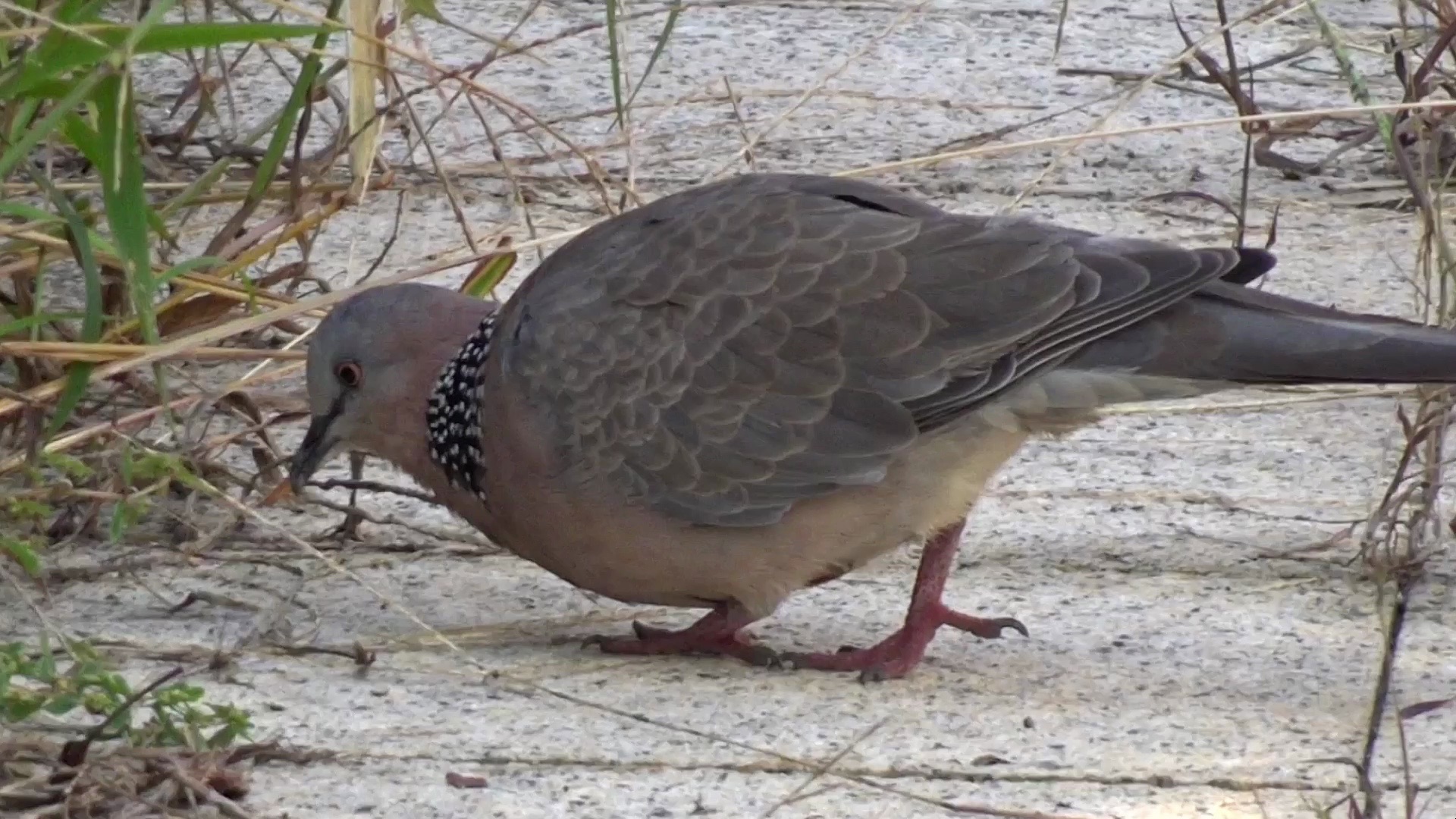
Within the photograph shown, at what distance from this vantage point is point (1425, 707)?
296 cm

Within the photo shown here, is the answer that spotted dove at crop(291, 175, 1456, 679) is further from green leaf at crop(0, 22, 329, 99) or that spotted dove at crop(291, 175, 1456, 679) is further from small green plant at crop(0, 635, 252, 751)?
small green plant at crop(0, 635, 252, 751)

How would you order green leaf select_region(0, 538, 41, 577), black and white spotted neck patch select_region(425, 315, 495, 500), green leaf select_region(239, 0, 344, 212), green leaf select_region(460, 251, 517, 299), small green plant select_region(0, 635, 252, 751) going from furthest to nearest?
1. green leaf select_region(460, 251, 517, 299)
2. green leaf select_region(239, 0, 344, 212)
3. black and white spotted neck patch select_region(425, 315, 495, 500)
4. green leaf select_region(0, 538, 41, 577)
5. small green plant select_region(0, 635, 252, 751)

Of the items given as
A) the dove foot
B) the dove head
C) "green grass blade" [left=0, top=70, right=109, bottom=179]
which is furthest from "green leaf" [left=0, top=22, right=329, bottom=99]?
the dove foot

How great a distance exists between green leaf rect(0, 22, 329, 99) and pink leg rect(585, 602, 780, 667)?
1.11 meters

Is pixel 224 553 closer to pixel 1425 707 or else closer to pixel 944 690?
pixel 944 690

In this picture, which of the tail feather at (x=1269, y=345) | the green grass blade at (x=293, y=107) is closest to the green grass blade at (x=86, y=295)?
the green grass blade at (x=293, y=107)

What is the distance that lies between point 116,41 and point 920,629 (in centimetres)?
156

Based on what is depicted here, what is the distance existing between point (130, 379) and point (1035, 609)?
1776 mm

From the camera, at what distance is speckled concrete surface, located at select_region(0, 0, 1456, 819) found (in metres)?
2.98

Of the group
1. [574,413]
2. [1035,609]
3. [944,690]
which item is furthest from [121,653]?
[1035,609]

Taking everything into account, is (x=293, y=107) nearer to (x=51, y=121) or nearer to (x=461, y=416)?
(x=461, y=416)

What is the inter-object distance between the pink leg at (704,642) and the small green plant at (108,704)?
0.85 metres

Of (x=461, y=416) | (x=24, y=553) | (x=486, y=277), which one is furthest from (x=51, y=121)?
(x=486, y=277)

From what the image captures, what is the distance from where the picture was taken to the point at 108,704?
282cm
